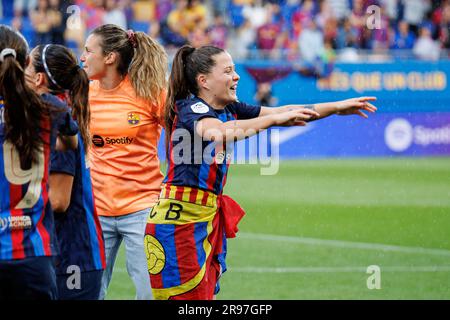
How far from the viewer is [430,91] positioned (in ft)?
69.8

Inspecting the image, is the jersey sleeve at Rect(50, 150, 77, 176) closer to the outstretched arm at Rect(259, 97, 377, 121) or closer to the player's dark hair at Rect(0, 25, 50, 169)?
the player's dark hair at Rect(0, 25, 50, 169)

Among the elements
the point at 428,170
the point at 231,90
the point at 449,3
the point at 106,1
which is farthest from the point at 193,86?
the point at 449,3

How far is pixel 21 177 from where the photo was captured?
3811mm

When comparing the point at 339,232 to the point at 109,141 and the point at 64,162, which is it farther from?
the point at 64,162

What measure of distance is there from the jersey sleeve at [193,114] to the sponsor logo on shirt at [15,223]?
134cm

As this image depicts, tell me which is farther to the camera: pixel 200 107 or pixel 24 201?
pixel 200 107

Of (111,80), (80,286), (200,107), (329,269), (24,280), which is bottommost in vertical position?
(329,269)

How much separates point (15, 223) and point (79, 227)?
852 mm

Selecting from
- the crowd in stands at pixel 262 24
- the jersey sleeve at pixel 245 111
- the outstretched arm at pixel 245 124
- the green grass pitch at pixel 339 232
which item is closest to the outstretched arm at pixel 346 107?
the outstretched arm at pixel 245 124

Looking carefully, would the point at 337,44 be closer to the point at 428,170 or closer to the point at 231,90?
the point at 428,170

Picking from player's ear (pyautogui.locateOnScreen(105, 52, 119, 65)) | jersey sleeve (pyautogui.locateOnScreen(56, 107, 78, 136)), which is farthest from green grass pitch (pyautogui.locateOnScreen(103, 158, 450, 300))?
jersey sleeve (pyautogui.locateOnScreen(56, 107, 78, 136))

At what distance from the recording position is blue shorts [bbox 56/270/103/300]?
182 inches

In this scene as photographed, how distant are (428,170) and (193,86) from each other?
14.1 meters

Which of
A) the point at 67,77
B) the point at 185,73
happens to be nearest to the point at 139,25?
the point at 185,73
